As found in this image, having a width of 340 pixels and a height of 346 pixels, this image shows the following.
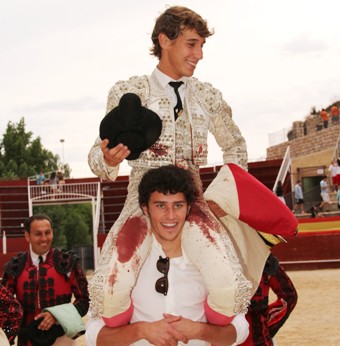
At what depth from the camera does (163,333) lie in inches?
113

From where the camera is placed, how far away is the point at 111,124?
2.97 metres

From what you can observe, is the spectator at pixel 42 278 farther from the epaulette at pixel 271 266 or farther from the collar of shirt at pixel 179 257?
the collar of shirt at pixel 179 257

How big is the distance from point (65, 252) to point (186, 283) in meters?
2.41

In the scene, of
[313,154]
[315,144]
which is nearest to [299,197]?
[313,154]

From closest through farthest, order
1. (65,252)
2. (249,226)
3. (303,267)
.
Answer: (249,226) → (65,252) → (303,267)

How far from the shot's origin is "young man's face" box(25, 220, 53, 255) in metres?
5.20

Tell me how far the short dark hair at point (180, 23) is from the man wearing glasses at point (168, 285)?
54cm

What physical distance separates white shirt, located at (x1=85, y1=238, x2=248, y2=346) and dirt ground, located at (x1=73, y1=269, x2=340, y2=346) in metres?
4.82

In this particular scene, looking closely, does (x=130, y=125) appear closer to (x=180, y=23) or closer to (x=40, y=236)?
(x=180, y=23)

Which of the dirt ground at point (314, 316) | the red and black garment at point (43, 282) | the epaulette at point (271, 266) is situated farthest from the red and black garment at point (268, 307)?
the dirt ground at point (314, 316)

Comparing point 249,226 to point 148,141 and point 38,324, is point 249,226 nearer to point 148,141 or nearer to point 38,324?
point 148,141

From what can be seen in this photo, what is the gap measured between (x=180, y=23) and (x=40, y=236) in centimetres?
239

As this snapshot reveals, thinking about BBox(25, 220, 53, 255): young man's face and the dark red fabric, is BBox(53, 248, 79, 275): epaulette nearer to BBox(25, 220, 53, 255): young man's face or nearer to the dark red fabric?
BBox(25, 220, 53, 255): young man's face

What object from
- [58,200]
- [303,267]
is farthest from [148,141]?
[58,200]
